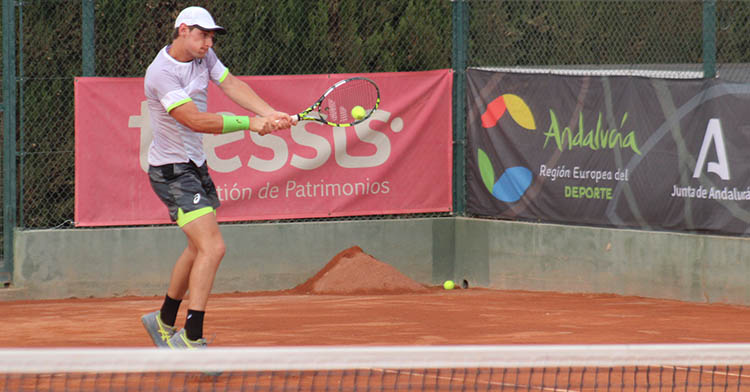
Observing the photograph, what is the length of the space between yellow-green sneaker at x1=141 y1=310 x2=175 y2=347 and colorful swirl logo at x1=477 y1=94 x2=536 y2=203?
4608mm

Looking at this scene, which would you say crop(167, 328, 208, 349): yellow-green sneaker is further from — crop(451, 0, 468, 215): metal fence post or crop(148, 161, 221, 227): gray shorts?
crop(451, 0, 468, 215): metal fence post

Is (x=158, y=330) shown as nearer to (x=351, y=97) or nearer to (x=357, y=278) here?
(x=351, y=97)

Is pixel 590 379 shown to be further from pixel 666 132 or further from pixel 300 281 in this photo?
pixel 300 281

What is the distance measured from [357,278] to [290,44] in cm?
219

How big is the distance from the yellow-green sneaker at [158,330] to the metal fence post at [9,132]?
11.7ft

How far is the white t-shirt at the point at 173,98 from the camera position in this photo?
237 inches

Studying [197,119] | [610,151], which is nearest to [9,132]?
[197,119]

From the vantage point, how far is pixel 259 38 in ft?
34.4

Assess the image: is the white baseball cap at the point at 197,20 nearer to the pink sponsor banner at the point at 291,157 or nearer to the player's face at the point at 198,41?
the player's face at the point at 198,41

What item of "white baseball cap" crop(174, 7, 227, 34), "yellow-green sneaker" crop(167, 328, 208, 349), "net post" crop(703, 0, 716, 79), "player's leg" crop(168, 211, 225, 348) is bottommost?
"yellow-green sneaker" crop(167, 328, 208, 349)

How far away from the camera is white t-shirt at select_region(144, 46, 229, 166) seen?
602cm

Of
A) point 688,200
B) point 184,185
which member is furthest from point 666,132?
point 184,185

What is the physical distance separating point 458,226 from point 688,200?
2.32m

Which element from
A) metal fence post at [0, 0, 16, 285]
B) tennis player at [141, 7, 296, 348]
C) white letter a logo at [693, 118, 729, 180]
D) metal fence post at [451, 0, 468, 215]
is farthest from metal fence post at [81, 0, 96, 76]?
white letter a logo at [693, 118, 729, 180]
